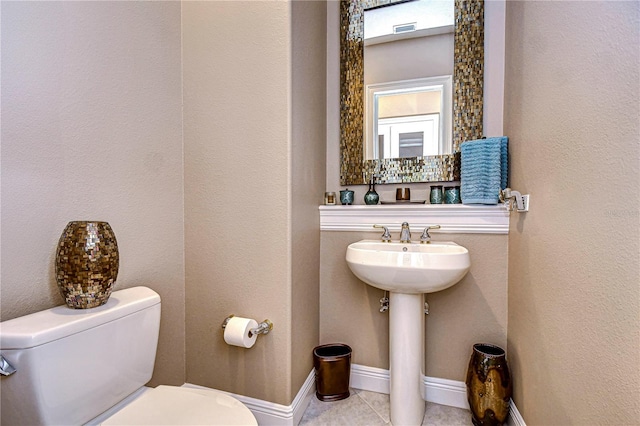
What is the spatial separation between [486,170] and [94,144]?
1.60 meters

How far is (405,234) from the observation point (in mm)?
1402

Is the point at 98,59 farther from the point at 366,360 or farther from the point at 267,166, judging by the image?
the point at 366,360

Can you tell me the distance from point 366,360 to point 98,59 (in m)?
1.82

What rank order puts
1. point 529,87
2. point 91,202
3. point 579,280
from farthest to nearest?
point 529,87 → point 91,202 → point 579,280

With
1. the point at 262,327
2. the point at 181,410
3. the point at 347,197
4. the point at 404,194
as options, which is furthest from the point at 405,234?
the point at 181,410

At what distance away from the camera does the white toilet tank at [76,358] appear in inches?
27.7

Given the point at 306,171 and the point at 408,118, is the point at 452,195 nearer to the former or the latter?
the point at 408,118

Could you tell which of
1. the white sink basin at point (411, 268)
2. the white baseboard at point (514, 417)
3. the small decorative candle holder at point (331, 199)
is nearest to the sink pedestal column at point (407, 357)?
the white sink basin at point (411, 268)

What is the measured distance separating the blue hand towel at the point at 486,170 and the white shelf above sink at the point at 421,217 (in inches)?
2.5

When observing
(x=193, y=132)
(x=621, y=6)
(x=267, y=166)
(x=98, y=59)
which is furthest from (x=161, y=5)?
(x=621, y=6)

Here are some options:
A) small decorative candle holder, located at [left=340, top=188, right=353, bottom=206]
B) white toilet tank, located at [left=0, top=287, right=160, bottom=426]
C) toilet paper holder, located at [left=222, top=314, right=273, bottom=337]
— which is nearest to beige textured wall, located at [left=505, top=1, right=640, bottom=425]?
small decorative candle holder, located at [left=340, top=188, right=353, bottom=206]

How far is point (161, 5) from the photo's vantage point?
130 cm

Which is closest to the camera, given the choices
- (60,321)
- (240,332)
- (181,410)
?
(60,321)

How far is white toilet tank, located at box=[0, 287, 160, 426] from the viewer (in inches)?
27.7
